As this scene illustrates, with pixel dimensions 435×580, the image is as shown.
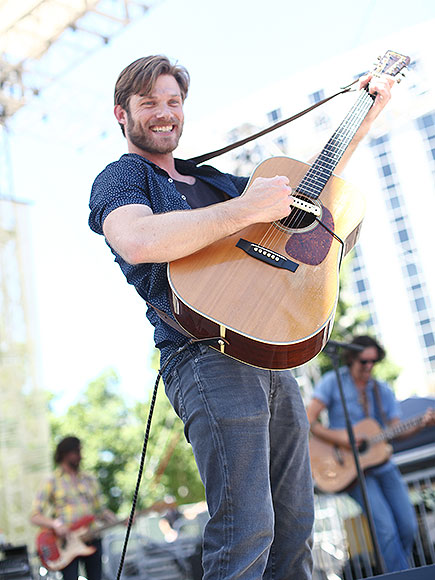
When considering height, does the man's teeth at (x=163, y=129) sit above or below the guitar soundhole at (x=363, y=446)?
above

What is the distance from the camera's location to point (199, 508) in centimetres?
845

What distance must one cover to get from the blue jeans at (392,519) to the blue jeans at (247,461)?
2.84 m

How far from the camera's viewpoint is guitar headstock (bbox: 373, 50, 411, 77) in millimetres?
2391

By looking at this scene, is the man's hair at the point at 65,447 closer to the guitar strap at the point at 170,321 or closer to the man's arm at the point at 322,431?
the man's arm at the point at 322,431

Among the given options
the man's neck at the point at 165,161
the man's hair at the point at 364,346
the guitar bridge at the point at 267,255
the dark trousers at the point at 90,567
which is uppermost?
the man's neck at the point at 165,161

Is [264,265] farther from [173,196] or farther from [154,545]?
[154,545]

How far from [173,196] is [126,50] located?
456 inches

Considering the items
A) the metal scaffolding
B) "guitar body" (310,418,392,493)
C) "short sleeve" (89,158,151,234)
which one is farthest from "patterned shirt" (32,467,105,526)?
"short sleeve" (89,158,151,234)

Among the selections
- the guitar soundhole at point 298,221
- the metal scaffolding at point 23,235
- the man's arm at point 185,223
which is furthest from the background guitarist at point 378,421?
the metal scaffolding at point 23,235

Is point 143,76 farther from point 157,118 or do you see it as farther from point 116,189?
point 116,189

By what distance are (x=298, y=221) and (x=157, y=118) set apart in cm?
57

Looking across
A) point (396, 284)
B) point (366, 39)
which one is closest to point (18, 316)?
point (366, 39)

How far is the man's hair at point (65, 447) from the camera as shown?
5910 mm

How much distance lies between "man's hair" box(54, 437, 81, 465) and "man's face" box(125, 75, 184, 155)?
451cm
